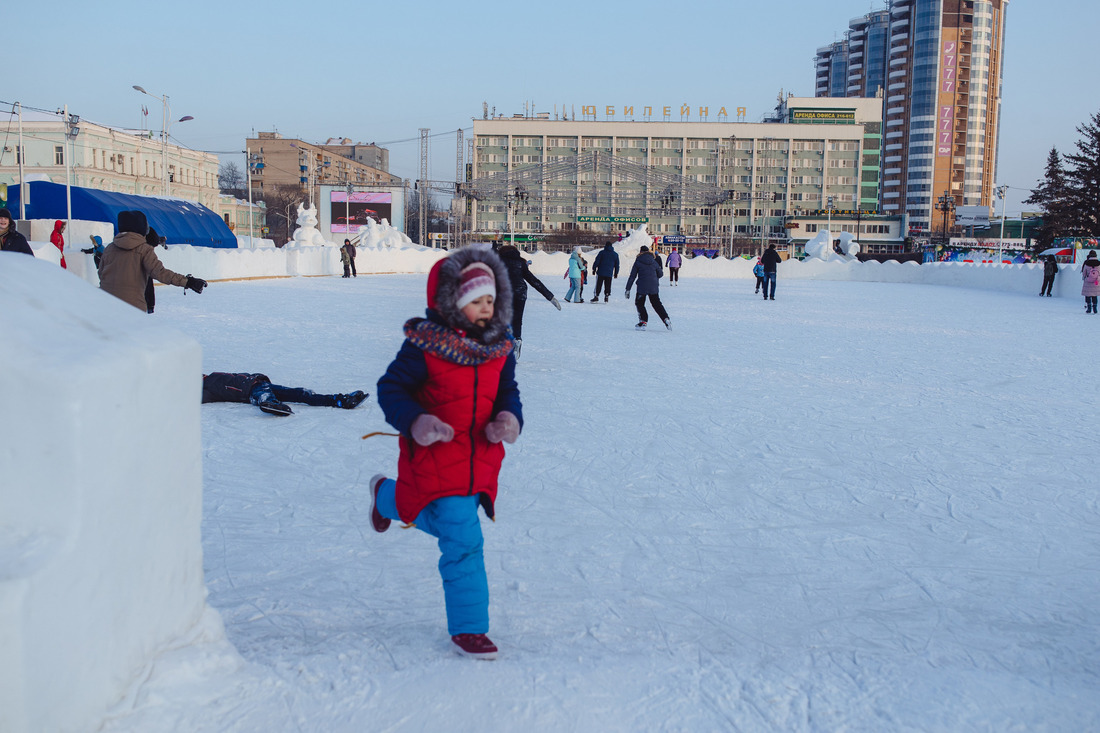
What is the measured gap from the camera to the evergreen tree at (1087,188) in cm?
4797

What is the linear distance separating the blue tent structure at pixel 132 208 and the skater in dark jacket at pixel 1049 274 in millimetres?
25476

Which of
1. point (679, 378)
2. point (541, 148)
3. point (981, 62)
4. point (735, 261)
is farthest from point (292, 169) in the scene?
point (679, 378)

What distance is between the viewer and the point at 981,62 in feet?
344

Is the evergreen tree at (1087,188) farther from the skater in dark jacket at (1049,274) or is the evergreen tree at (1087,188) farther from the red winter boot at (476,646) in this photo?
the red winter boot at (476,646)

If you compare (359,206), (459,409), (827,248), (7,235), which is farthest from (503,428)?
(359,206)

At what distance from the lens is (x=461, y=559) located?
2293 mm

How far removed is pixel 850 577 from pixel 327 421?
3.45m

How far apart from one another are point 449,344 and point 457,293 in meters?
0.13

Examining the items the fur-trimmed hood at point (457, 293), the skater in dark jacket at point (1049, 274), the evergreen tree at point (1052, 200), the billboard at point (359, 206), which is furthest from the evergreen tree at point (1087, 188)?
the fur-trimmed hood at point (457, 293)

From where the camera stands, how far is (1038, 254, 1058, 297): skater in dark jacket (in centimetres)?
2242

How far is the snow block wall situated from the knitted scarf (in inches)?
21.1

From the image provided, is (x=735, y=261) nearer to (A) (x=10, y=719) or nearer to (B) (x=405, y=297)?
(B) (x=405, y=297)

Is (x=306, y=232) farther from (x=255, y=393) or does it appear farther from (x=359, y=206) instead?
(x=359, y=206)

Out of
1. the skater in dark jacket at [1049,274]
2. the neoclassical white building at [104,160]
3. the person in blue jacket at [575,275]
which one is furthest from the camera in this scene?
the neoclassical white building at [104,160]
